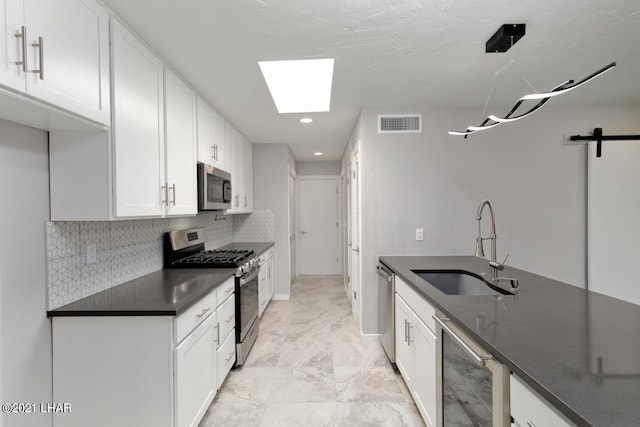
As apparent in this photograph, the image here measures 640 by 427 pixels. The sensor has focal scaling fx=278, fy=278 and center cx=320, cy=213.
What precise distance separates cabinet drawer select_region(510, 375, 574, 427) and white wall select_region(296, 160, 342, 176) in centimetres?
512

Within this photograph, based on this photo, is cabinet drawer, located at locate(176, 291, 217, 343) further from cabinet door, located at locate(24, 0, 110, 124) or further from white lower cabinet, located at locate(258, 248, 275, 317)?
white lower cabinet, located at locate(258, 248, 275, 317)

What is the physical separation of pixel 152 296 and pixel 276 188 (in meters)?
2.87

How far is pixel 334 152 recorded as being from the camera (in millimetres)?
5062

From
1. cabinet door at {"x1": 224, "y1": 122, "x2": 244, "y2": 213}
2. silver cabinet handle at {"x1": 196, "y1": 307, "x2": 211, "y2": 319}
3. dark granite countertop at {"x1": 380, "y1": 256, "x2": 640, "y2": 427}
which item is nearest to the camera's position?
dark granite countertop at {"x1": 380, "y1": 256, "x2": 640, "y2": 427}

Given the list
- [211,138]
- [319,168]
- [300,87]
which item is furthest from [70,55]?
[319,168]

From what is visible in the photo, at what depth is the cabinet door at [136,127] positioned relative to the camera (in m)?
1.46

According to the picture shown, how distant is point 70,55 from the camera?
120cm

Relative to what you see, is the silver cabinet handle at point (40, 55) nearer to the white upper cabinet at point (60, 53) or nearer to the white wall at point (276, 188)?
the white upper cabinet at point (60, 53)

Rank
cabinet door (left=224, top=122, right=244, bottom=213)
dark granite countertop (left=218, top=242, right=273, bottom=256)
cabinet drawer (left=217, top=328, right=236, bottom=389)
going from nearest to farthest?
cabinet drawer (left=217, top=328, right=236, bottom=389)
cabinet door (left=224, top=122, right=244, bottom=213)
dark granite countertop (left=218, top=242, right=273, bottom=256)

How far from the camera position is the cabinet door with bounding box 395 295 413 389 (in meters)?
1.96

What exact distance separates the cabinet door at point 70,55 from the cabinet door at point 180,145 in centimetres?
57

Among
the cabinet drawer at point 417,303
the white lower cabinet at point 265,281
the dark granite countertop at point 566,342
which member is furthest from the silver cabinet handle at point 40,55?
the white lower cabinet at point 265,281

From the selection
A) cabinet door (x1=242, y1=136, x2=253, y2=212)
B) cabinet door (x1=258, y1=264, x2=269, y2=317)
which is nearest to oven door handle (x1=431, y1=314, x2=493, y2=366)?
cabinet door (x1=258, y1=264, x2=269, y2=317)

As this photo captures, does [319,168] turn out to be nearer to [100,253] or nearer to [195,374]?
[100,253]
